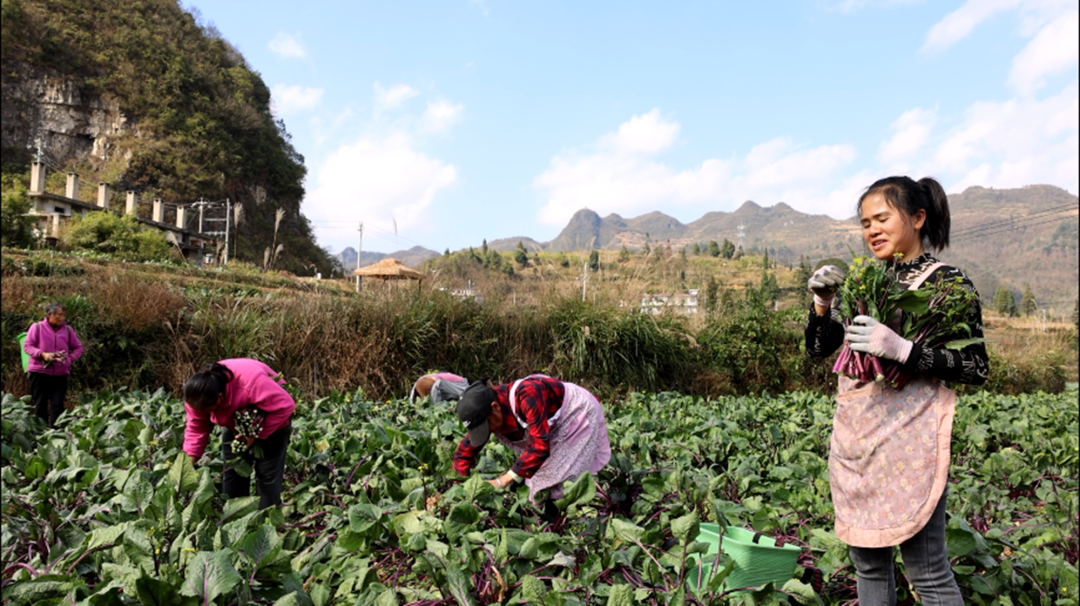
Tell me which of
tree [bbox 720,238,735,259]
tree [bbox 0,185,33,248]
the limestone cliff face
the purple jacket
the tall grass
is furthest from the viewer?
the limestone cliff face

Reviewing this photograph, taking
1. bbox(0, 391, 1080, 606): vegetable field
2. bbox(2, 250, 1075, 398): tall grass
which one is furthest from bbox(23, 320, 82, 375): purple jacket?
bbox(0, 391, 1080, 606): vegetable field

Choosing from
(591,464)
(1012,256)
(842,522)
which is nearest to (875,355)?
(842,522)

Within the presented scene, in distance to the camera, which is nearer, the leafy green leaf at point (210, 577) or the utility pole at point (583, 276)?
the leafy green leaf at point (210, 577)

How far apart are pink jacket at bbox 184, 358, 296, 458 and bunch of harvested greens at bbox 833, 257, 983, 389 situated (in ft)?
8.33

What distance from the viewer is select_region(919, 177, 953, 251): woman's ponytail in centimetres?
175

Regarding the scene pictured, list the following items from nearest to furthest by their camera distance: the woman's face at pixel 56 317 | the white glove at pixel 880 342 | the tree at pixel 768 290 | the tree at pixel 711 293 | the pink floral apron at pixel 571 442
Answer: the white glove at pixel 880 342, the pink floral apron at pixel 571 442, the woman's face at pixel 56 317, the tree at pixel 711 293, the tree at pixel 768 290

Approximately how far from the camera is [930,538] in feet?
5.32

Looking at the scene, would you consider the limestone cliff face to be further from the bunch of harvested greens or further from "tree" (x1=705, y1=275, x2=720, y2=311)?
the bunch of harvested greens

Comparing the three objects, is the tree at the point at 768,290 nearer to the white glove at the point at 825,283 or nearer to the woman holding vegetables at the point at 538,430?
the woman holding vegetables at the point at 538,430

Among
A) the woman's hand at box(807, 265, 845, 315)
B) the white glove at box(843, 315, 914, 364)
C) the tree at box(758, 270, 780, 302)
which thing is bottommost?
the white glove at box(843, 315, 914, 364)

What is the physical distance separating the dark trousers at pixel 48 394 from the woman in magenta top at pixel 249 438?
167 inches

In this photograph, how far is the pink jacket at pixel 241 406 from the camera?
2982mm

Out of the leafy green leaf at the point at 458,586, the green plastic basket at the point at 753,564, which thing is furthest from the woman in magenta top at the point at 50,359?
the green plastic basket at the point at 753,564

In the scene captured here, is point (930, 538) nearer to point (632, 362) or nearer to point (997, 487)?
point (997, 487)
